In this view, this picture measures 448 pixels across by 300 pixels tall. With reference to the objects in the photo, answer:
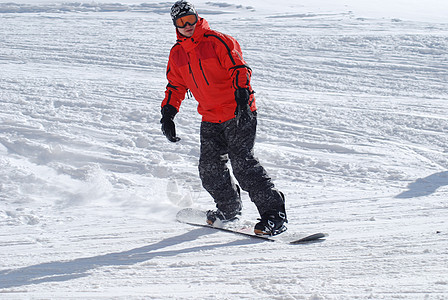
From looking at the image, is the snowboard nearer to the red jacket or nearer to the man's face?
the red jacket

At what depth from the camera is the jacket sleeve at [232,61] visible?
9.75ft

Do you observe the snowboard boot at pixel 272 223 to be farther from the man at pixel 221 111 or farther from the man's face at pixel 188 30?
the man's face at pixel 188 30

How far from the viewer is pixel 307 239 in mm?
2965

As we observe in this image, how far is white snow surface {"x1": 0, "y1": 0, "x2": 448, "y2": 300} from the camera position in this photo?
243 centimetres

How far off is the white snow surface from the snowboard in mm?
75

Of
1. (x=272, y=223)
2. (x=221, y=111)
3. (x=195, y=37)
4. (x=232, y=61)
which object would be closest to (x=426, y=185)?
(x=272, y=223)

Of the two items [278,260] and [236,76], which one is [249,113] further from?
[278,260]

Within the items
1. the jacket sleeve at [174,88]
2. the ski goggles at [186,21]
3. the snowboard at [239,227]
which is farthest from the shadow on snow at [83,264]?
the ski goggles at [186,21]

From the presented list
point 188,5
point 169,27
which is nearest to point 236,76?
point 188,5

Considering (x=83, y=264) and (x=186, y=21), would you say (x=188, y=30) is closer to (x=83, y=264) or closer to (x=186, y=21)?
(x=186, y=21)

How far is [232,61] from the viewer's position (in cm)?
299

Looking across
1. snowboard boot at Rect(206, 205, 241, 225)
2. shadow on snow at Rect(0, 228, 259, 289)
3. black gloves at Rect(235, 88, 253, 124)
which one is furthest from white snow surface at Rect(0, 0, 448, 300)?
black gloves at Rect(235, 88, 253, 124)

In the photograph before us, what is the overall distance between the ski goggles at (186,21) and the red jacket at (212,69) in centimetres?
4

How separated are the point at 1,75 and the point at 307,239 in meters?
6.87
